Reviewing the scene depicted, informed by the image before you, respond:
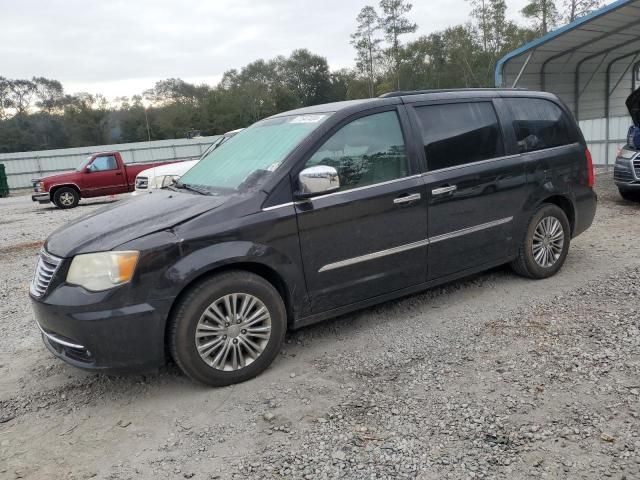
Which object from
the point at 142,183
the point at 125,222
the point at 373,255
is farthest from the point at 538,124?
the point at 142,183

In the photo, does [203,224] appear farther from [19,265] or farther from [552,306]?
[19,265]

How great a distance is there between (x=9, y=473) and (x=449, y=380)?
255cm

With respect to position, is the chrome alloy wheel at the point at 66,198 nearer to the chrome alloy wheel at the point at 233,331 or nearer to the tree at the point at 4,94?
the chrome alloy wheel at the point at 233,331

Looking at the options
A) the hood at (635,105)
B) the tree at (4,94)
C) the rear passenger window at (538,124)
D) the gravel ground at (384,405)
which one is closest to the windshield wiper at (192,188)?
the gravel ground at (384,405)

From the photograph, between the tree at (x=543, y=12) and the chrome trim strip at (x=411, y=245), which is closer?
the chrome trim strip at (x=411, y=245)

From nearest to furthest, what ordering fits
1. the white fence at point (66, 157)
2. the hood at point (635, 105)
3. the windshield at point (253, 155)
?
the windshield at point (253, 155) < the hood at point (635, 105) < the white fence at point (66, 157)

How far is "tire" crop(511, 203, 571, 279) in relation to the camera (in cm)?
481

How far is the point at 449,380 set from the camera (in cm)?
325

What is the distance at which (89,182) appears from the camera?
16.0 meters

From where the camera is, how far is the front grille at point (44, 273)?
3.19m

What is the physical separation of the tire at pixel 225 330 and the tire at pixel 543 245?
2617 mm

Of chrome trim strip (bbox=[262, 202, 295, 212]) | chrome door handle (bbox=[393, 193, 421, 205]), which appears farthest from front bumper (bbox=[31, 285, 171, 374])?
chrome door handle (bbox=[393, 193, 421, 205])

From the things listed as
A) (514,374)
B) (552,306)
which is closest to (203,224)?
(514,374)

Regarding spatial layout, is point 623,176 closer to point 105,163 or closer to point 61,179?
point 105,163
